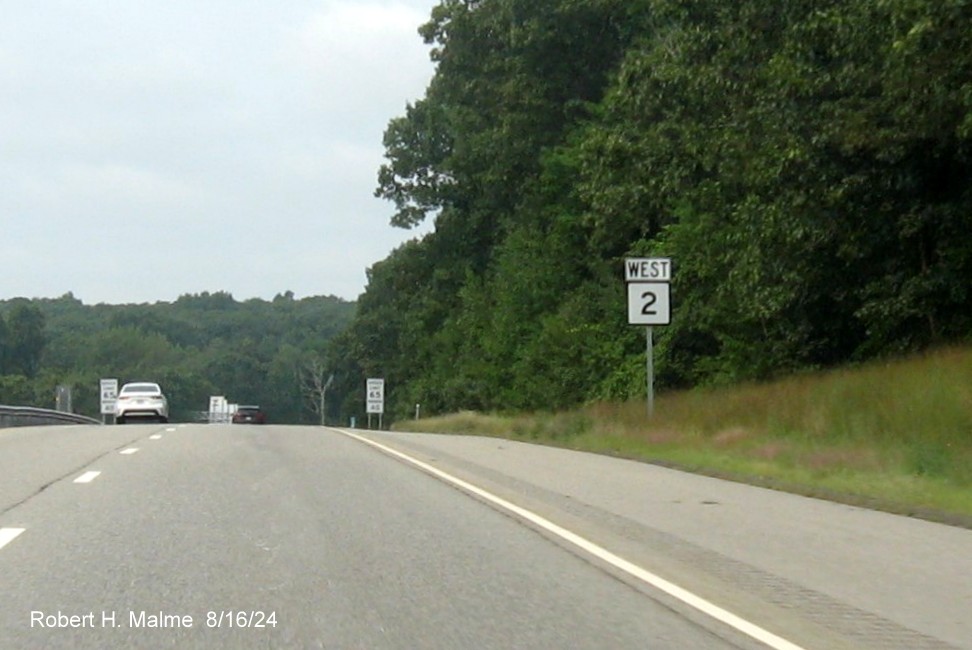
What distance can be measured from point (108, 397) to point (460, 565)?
77.4m

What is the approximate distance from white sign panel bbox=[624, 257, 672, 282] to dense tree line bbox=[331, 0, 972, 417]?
279 centimetres

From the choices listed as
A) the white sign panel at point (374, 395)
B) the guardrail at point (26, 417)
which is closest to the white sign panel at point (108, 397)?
the white sign panel at point (374, 395)

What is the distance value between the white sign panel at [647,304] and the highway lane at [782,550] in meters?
6.97

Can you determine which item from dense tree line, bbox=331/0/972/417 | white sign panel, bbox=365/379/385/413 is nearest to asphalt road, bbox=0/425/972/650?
dense tree line, bbox=331/0/972/417

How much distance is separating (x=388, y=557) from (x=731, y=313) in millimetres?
26067

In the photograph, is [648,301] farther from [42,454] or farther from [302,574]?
[302,574]

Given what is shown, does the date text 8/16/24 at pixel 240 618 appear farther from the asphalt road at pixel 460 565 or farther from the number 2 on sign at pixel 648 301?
the number 2 on sign at pixel 648 301

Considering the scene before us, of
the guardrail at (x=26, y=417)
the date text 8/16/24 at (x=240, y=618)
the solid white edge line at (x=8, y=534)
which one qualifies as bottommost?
the date text 8/16/24 at (x=240, y=618)

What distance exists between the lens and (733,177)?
102 feet

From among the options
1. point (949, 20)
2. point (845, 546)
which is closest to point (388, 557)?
point (845, 546)

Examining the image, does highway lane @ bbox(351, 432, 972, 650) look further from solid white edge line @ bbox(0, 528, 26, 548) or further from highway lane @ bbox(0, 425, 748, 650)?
solid white edge line @ bbox(0, 528, 26, 548)

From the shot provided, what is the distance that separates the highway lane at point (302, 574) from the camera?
8.55 meters

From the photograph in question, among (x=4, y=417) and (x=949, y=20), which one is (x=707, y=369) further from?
(x=4, y=417)

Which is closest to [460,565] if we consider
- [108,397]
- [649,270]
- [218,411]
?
[649,270]
